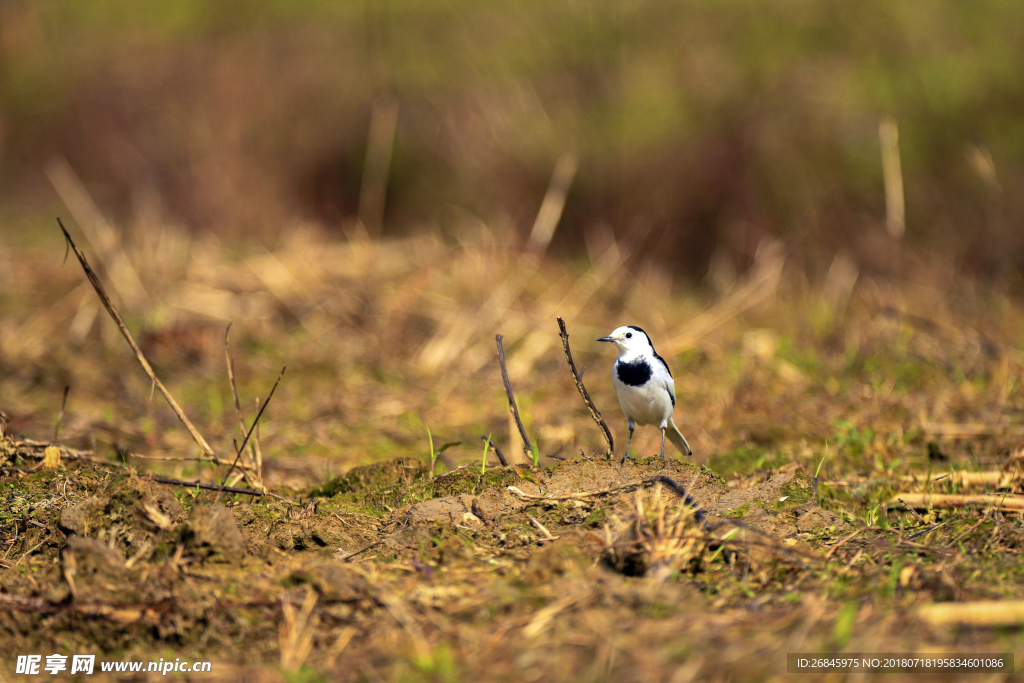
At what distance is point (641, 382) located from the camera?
3541 millimetres

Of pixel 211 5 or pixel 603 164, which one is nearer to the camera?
pixel 603 164

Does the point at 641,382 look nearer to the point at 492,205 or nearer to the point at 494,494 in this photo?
the point at 494,494

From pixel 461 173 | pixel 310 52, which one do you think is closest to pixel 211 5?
pixel 310 52

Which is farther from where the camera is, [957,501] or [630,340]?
[630,340]

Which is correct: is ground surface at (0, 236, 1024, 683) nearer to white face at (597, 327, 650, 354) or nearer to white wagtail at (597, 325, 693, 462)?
white wagtail at (597, 325, 693, 462)

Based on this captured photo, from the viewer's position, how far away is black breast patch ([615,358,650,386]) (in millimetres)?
3553

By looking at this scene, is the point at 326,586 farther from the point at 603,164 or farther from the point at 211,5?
the point at 211,5

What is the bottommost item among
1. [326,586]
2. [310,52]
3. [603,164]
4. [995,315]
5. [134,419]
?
[326,586]

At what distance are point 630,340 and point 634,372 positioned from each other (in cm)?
19

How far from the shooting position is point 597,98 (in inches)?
367

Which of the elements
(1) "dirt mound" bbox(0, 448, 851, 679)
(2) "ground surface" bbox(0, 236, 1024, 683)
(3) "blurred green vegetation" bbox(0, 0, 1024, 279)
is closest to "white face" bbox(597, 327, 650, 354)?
(2) "ground surface" bbox(0, 236, 1024, 683)

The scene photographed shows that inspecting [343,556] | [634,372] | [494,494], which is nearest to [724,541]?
[494,494]

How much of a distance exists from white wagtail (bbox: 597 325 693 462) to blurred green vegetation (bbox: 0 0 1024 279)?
190 inches

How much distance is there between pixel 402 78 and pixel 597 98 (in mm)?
2835
